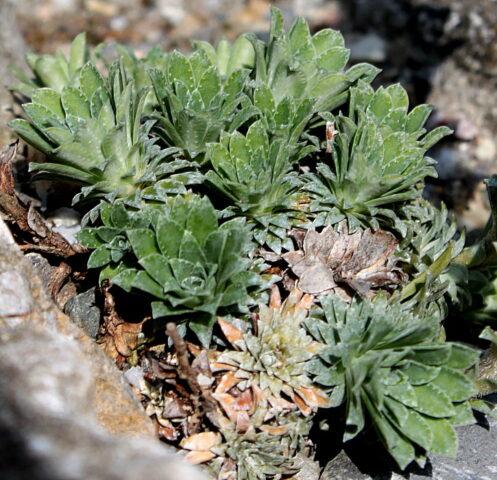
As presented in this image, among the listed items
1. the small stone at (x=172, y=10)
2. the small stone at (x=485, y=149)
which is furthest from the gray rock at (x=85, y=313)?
the small stone at (x=172, y=10)

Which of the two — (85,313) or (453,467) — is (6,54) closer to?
(85,313)

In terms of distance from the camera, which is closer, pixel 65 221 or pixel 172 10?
pixel 65 221

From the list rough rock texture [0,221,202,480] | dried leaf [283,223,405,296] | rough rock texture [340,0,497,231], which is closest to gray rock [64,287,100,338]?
rough rock texture [0,221,202,480]

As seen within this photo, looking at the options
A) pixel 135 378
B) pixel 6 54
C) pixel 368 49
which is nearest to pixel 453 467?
pixel 135 378

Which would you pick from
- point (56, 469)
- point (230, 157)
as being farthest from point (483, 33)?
point (56, 469)

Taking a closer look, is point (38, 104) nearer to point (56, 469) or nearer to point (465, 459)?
point (56, 469)
